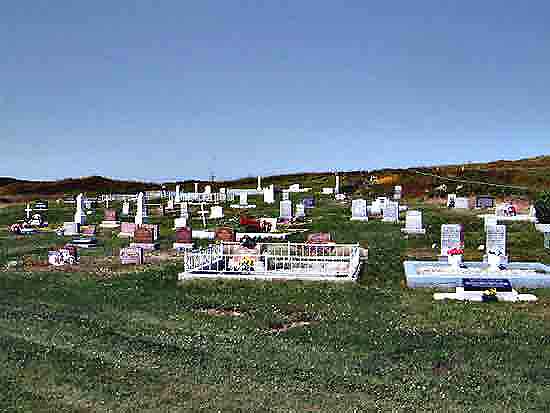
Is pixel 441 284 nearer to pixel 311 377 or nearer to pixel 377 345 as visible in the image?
pixel 377 345

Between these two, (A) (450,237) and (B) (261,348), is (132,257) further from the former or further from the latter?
(B) (261,348)

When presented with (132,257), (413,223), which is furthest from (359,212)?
(132,257)

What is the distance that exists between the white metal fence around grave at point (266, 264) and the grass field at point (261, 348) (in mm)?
733

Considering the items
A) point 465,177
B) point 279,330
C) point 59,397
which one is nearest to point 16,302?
point 279,330

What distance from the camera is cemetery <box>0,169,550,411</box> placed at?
13250 mm

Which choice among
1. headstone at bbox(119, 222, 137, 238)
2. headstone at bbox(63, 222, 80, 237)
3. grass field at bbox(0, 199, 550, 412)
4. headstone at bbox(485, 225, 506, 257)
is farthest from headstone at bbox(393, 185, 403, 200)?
grass field at bbox(0, 199, 550, 412)

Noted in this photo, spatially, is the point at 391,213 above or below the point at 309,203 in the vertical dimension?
below

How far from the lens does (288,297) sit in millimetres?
19922

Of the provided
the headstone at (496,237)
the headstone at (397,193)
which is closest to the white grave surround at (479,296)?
the headstone at (496,237)

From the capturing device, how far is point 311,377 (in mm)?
11805

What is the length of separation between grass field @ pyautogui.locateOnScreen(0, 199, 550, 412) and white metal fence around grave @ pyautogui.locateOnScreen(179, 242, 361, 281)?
73 centimetres

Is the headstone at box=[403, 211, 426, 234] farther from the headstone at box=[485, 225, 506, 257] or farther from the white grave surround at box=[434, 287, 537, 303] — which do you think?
the white grave surround at box=[434, 287, 537, 303]

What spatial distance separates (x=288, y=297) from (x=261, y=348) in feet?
19.8

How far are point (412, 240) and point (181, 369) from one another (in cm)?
2241
